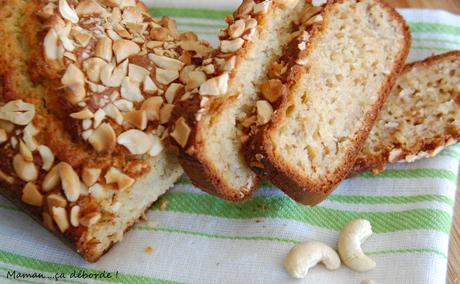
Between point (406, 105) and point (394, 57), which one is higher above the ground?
point (394, 57)

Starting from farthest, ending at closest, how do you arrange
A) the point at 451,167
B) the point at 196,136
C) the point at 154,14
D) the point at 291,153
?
the point at 154,14 → the point at 451,167 → the point at 291,153 → the point at 196,136

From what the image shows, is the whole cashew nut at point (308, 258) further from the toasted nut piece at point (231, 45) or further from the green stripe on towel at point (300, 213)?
the toasted nut piece at point (231, 45)

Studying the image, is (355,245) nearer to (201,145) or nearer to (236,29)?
(201,145)

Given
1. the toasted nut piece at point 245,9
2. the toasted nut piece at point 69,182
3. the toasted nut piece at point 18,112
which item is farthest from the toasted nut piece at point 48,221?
the toasted nut piece at point 245,9

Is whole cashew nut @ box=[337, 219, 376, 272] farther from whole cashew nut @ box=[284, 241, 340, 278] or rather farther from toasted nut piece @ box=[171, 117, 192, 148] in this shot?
toasted nut piece @ box=[171, 117, 192, 148]

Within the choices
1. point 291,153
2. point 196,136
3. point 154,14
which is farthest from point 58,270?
point 154,14

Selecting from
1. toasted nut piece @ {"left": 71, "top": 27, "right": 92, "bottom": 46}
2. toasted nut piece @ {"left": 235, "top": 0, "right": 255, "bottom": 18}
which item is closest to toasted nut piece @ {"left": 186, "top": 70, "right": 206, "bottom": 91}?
toasted nut piece @ {"left": 235, "top": 0, "right": 255, "bottom": 18}

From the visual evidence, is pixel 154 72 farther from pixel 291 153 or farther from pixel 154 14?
pixel 154 14

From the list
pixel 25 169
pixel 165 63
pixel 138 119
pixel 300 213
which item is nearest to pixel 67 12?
pixel 165 63
